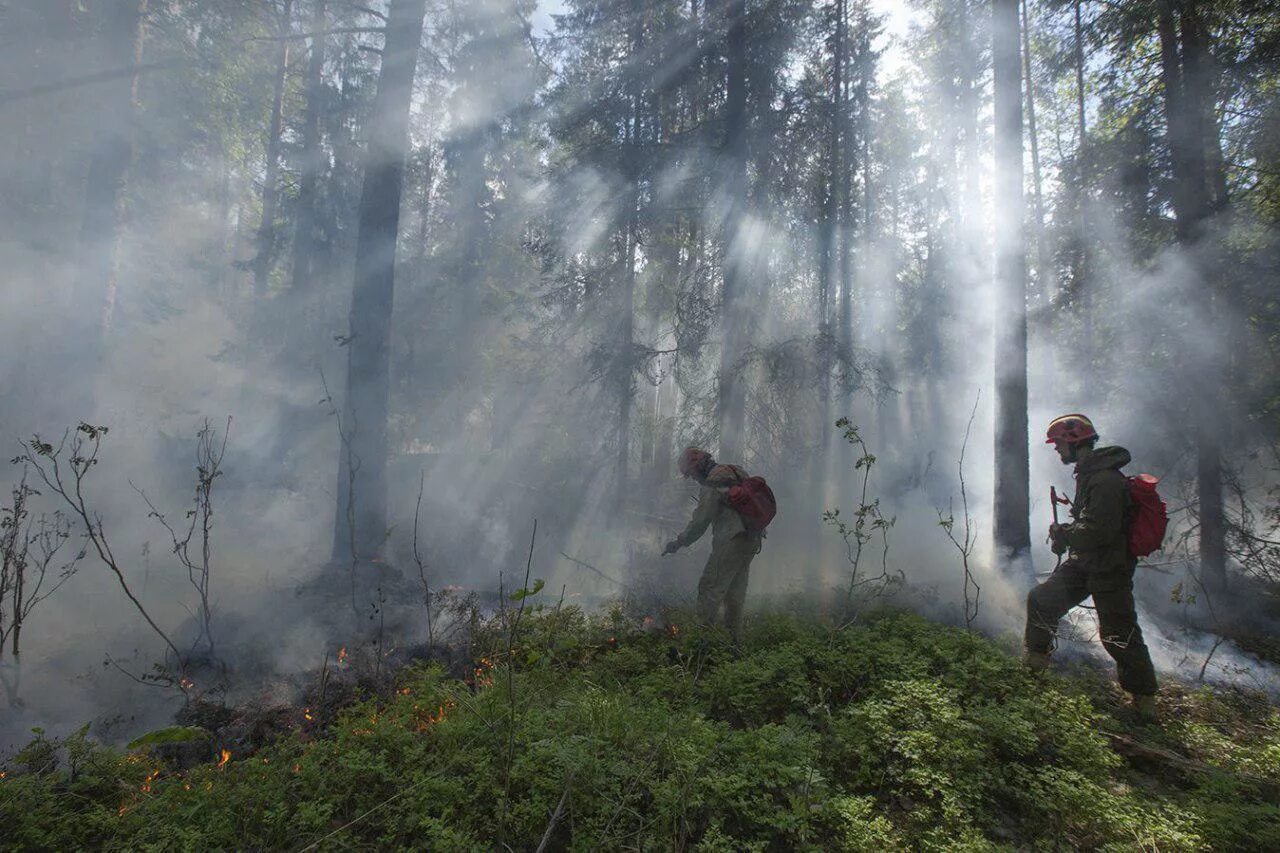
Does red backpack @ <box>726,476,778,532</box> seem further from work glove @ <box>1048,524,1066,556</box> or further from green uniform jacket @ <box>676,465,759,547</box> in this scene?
work glove @ <box>1048,524,1066,556</box>

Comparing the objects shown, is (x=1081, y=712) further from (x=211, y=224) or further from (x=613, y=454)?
(x=211, y=224)

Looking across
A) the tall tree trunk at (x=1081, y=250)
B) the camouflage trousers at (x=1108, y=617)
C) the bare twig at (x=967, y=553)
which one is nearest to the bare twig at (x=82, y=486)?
the bare twig at (x=967, y=553)

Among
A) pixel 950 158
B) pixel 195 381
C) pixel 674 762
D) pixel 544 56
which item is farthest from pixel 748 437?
pixel 195 381

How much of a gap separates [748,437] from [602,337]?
4137 millimetres

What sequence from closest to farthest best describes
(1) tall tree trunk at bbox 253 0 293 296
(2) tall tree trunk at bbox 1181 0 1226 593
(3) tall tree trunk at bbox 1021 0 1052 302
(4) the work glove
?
(4) the work glove
(2) tall tree trunk at bbox 1181 0 1226 593
(3) tall tree trunk at bbox 1021 0 1052 302
(1) tall tree trunk at bbox 253 0 293 296

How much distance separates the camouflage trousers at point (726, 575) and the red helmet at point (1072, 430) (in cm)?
286

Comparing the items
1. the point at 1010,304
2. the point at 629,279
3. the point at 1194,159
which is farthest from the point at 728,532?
the point at 1194,159

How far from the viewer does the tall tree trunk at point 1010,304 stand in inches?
339

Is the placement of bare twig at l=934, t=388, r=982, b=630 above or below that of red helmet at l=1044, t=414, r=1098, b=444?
below

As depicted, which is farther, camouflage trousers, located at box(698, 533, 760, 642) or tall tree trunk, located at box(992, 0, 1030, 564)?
tall tree trunk, located at box(992, 0, 1030, 564)

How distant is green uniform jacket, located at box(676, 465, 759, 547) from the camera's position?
5.95 meters

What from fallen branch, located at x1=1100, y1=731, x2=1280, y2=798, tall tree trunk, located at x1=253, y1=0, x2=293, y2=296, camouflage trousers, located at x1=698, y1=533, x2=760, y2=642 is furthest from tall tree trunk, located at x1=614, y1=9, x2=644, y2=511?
tall tree trunk, located at x1=253, y1=0, x2=293, y2=296

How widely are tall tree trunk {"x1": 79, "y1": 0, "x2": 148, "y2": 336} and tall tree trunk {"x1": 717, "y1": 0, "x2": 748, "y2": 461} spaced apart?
43.3ft

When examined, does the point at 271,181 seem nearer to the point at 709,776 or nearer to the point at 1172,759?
the point at 709,776
